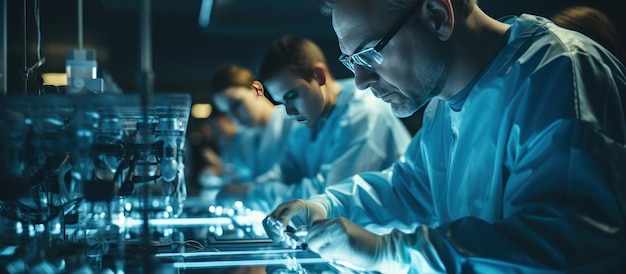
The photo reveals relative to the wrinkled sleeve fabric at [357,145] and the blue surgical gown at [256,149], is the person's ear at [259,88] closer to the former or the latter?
the wrinkled sleeve fabric at [357,145]

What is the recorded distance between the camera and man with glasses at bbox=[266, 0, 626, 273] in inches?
47.7

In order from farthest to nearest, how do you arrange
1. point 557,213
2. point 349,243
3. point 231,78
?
point 231,78, point 349,243, point 557,213

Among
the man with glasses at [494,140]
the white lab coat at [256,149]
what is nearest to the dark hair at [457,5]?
the man with glasses at [494,140]

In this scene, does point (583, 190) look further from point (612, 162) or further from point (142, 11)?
point (142, 11)

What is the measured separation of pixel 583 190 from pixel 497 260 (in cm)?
22

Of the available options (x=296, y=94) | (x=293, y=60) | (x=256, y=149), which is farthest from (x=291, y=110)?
(x=256, y=149)

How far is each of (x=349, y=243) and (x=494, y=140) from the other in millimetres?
→ 428

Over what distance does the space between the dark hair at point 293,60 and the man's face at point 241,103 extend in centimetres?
182

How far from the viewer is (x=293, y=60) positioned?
2414 millimetres

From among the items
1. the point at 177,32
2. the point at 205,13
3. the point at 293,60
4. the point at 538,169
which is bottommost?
the point at 538,169

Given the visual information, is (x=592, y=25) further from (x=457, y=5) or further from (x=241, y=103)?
(x=241, y=103)

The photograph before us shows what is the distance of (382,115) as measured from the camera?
8.73ft

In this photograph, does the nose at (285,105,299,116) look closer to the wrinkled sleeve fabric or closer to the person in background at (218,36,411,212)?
the person in background at (218,36,411,212)

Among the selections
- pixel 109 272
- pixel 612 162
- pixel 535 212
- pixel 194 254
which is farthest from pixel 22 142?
pixel 612 162
